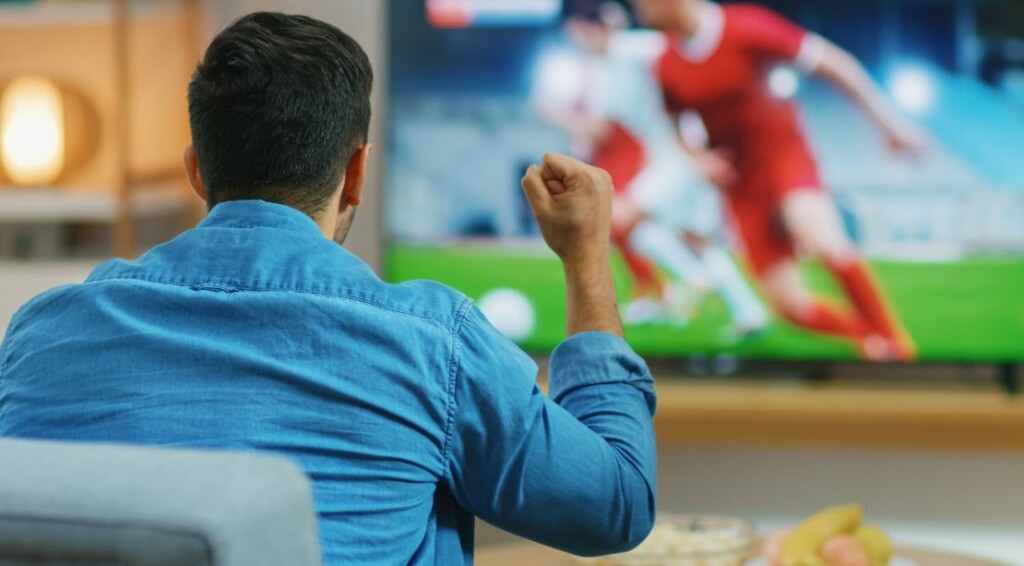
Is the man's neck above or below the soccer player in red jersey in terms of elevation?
above

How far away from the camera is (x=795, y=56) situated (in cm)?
317

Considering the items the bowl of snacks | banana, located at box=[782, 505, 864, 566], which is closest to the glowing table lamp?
the bowl of snacks

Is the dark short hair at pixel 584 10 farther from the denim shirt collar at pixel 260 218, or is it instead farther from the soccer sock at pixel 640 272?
the denim shirt collar at pixel 260 218

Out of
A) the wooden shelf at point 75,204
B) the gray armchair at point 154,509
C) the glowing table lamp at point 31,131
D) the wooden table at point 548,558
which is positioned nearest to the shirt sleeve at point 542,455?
the gray armchair at point 154,509

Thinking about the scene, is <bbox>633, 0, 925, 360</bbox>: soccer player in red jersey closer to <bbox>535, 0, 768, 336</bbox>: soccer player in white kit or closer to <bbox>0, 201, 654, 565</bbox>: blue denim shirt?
<bbox>535, 0, 768, 336</bbox>: soccer player in white kit

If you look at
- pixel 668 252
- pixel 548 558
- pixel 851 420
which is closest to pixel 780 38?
pixel 668 252

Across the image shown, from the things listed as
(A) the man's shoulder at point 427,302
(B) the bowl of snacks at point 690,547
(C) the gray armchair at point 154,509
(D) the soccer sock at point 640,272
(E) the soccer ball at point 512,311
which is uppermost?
(A) the man's shoulder at point 427,302

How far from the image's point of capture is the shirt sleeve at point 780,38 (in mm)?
3156

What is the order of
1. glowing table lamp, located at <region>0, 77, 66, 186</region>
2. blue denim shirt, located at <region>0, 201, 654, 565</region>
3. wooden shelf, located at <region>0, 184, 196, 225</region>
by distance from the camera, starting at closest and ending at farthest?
blue denim shirt, located at <region>0, 201, 654, 565</region>
wooden shelf, located at <region>0, 184, 196, 225</region>
glowing table lamp, located at <region>0, 77, 66, 186</region>

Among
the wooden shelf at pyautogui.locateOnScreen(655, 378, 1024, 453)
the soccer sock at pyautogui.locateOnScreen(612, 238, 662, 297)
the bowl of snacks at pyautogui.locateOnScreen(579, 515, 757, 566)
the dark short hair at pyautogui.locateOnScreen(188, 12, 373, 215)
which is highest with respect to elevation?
the dark short hair at pyautogui.locateOnScreen(188, 12, 373, 215)

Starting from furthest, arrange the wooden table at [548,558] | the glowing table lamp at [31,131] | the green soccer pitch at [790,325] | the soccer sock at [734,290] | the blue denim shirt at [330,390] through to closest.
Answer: the glowing table lamp at [31,131]
the soccer sock at [734,290]
the green soccer pitch at [790,325]
the wooden table at [548,558]
the blue denim shirt at [330,390]

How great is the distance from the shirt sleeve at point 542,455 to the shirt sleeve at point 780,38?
2.28 metres

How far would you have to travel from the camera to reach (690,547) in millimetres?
1650

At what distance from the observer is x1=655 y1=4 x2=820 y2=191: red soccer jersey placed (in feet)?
10.4
